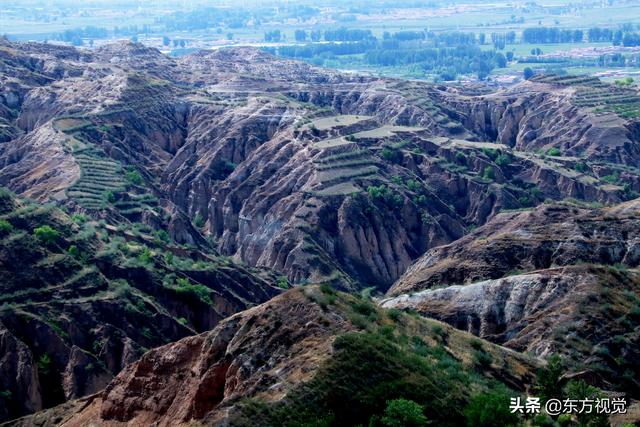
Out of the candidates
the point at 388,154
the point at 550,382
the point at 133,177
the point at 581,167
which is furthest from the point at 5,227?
the point at 581,167

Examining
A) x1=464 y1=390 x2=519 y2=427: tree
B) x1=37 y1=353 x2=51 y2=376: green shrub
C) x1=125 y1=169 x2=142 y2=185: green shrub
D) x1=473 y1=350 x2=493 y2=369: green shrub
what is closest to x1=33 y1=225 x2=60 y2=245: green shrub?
x1=37 y1=353 x2=51 y2=376: green shrub

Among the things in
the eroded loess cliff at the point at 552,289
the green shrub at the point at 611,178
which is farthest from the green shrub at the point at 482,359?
the green shrub at the point at 611,178

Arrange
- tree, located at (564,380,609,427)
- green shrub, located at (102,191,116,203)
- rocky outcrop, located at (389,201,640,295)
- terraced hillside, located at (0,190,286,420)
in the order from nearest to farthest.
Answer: tree, located at (564,380,609,427)
terraced hillside, located at (0,190,286,420)
rocky outcrop, located at (389,201,640,295)
green shrub, located at (102,191,116,203)

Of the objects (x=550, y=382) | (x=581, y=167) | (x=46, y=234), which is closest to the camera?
(x=550, y=382)

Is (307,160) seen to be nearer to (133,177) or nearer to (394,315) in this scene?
(133,177)

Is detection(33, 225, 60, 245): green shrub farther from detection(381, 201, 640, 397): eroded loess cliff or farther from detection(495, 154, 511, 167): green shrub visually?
detection(495, 154, 511, 167): green shrub

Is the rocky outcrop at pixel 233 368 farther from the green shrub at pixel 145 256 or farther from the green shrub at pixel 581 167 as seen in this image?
the green shrub at pixel 581 167
